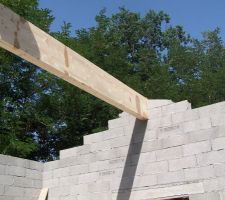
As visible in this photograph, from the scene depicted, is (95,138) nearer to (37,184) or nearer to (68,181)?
(68,181)

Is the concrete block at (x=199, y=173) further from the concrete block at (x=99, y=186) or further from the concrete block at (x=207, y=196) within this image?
the concrete block at (x=99, y=186)

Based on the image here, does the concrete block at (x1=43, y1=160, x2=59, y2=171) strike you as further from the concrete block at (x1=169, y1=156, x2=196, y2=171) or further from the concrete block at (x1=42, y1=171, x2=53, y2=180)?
the concrete block at (x1=169, y1=156, x2=196, y2=171)

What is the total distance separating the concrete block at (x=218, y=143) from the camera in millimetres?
5371

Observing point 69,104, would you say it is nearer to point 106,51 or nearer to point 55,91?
point 55,91

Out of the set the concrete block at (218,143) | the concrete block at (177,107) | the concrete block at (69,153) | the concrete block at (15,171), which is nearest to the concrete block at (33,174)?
the concrete block at (15,171)

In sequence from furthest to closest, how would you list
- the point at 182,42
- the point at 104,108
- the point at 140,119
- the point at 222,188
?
the point at 182,42, the point at 104,108, the point at 140,119, the point at 222,188

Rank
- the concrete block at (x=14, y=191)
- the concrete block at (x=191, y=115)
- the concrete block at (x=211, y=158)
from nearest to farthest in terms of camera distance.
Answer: the concrete block at (x=211, y=158)
the concrete block at (x=191, y=115)
the concrete block at (x=14, y=191)

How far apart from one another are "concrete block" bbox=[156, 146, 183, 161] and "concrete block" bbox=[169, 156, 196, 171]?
74 millimetres

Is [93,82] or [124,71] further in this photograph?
[124,71]

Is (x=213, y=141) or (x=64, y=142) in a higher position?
(x=64, y=142)

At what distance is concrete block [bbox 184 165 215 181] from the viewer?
212 inches

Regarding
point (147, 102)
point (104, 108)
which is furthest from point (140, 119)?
point (104, 108)

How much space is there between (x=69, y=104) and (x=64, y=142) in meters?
1.65

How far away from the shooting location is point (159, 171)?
5891 millimetres
